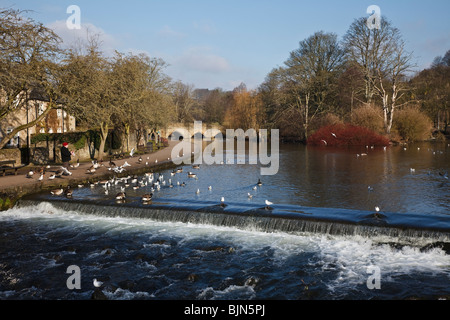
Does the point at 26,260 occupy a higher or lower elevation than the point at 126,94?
lower

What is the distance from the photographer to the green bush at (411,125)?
2025 inches

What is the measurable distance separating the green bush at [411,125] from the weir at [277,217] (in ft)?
139

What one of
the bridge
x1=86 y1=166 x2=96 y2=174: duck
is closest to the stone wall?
x1=86 y1=166 x2=96 y2=174: duck

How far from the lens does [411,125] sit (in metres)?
51.4

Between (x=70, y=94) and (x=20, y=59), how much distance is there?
401 cm

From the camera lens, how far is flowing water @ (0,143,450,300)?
952 centimetres

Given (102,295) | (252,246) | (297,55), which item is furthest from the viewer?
(297,55)

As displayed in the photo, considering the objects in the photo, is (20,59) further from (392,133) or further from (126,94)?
(392,133)

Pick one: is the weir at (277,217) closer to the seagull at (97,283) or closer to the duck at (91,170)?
the duck at (91,170)

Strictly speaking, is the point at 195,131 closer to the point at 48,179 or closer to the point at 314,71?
the point at 314,71

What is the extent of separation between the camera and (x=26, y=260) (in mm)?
11484

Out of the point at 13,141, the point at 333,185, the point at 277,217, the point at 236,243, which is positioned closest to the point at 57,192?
the point at 236,243
